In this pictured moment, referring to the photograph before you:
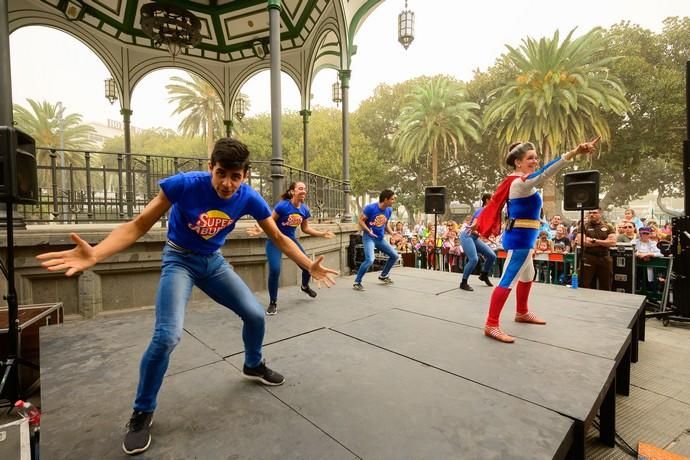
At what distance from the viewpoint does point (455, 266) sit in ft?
37.4

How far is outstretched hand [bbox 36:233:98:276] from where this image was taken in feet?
6.41

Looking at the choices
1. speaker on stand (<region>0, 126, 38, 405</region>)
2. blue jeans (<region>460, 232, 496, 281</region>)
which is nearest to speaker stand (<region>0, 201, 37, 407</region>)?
speaker on stand (<region>0, 126, 38, 405</region>)

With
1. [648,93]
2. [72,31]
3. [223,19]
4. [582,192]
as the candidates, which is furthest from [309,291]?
[648,93]

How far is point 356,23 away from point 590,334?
9.64 m

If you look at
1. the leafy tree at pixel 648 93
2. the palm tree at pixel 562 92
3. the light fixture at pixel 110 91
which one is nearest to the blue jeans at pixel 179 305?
the light fixture at pixel 110 91

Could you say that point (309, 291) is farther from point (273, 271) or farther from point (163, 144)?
point (163, 144)

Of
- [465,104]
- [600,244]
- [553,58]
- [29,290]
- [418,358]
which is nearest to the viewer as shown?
[418,358]

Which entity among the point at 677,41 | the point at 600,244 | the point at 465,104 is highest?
the point at 677,41

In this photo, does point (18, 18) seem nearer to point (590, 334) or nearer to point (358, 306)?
point (358, 306)

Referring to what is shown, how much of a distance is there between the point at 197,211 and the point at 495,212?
3406mm

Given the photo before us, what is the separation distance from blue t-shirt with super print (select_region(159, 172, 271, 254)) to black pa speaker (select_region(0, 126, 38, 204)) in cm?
177

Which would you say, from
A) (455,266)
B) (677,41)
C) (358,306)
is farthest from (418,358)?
(677,41)

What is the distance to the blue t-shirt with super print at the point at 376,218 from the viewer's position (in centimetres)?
669

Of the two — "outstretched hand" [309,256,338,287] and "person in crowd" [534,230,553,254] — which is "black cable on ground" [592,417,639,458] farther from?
"person in crowd" [534,230,553,254]
